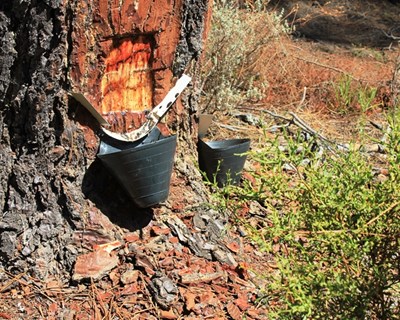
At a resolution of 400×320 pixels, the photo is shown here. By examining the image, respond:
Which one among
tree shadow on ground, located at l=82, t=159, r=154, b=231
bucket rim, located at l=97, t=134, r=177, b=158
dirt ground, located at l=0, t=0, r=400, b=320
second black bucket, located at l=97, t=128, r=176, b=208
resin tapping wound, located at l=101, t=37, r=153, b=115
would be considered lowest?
dirt ground, located at l=0, t=0, r=400, b=320

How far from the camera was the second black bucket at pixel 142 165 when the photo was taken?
11.8 feet

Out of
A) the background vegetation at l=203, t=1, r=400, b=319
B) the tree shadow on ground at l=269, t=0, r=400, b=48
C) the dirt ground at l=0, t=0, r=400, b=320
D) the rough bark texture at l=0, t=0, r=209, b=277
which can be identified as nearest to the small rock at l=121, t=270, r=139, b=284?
the dirt ground at l=0, t=0, r=400, b=320

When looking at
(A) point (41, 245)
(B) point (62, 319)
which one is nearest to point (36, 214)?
(A) point (41, 245)

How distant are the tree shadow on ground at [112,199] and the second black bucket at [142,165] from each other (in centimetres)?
9

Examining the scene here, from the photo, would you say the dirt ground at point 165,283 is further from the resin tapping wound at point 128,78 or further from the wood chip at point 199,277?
the resin tapping wound at point 128,78

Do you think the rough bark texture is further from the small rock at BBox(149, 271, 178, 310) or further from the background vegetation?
the background vegetation

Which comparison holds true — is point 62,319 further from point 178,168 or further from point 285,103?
point 285,103

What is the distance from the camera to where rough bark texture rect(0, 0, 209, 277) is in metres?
3.41

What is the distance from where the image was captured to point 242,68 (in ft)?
21.0

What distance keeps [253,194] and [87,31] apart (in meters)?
1.39

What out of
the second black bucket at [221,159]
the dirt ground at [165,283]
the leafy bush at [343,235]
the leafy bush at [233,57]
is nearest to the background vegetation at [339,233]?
the leafy bush at [343,235]

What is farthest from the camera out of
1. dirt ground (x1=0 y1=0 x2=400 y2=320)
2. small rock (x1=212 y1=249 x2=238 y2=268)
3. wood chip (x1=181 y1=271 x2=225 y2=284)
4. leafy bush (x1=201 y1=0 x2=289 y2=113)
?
leafy bush (x1=201 y1=0 x2=289 y2=113)

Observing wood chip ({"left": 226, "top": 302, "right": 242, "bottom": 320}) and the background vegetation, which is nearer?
the background vegetation

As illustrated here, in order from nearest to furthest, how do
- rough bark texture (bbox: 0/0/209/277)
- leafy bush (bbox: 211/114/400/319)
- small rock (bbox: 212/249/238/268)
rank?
leafy bush (bbox: 211/114/400/319) → rough bark texture (bbox: 0/0/209/277) → small rock (bbox: 212/249/238/268)
